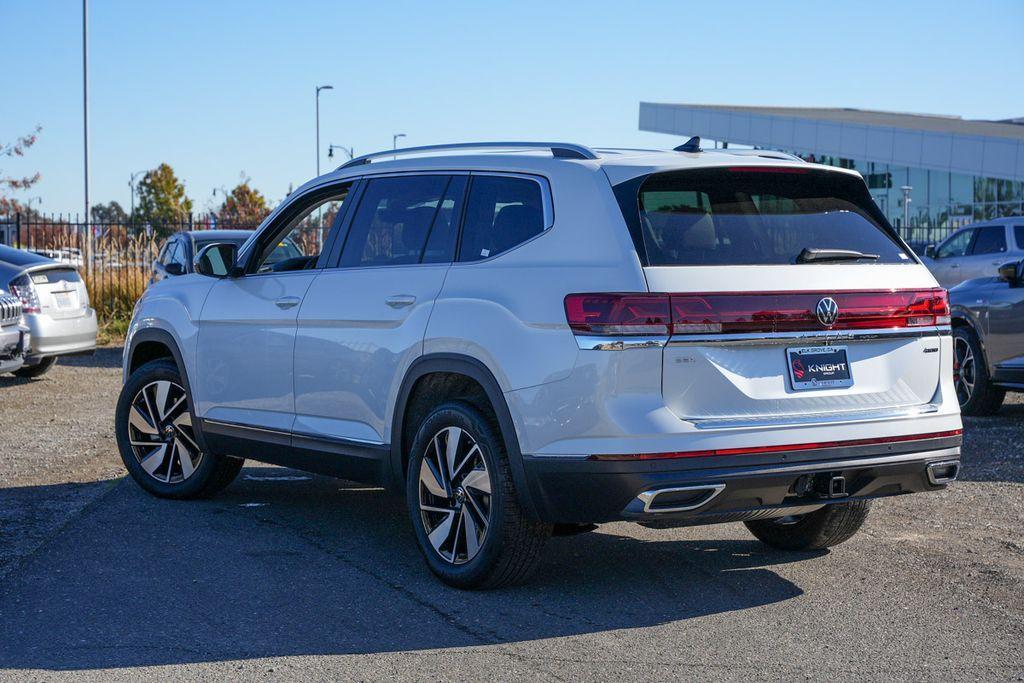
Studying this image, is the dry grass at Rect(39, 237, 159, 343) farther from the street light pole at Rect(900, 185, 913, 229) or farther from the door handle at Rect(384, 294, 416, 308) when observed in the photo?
the street light pole at Rect(900, 185, 913, 229)

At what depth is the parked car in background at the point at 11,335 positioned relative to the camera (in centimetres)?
1254

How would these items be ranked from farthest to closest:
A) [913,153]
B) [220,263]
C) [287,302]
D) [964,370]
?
[913,153], [964,370], [220,263], [287,302]

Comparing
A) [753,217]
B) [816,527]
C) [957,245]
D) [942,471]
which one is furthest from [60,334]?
[957,245]

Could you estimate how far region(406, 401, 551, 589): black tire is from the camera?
5.43m

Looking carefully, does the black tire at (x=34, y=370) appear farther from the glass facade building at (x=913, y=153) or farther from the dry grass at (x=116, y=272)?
the glass facade building at (x=913, y=153)

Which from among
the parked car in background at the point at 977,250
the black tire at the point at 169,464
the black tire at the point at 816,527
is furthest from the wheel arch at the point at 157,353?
the parked car in background at the point at 977,250

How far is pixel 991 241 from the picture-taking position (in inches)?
779

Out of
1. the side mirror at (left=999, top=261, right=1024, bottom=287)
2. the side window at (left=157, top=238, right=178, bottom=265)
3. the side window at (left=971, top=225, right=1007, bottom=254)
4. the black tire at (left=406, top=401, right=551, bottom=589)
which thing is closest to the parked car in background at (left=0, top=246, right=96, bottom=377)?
the side window at (left=157, top=238, right=178, bottom=265)

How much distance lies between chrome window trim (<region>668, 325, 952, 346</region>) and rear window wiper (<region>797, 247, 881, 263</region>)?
312 millimetres

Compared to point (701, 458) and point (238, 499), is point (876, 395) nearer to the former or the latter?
point (701, 458)

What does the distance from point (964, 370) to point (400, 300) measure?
7.89 meters

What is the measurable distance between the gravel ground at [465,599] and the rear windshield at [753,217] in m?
1.48

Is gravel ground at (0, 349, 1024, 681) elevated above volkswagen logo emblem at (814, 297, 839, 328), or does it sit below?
below

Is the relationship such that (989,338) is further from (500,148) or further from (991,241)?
(991,241)
